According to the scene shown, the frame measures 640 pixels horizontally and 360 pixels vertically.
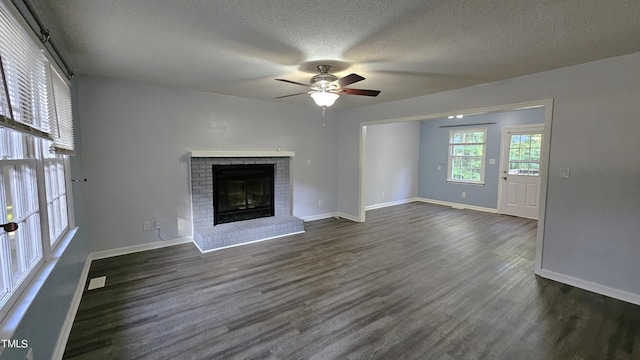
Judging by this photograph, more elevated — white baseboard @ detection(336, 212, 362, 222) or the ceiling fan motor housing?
the ceiling fan motor housing

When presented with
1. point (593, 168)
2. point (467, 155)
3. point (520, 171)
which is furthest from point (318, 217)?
point (520, 171)

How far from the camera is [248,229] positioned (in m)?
4.41

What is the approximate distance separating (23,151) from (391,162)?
6.71m

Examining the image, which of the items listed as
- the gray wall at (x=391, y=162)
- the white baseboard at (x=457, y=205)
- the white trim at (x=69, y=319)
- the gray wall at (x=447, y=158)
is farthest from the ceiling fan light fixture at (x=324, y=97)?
the white baseboard at (x=457, y=205)

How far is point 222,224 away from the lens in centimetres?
464

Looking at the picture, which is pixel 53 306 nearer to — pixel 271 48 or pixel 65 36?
pixel 65 36

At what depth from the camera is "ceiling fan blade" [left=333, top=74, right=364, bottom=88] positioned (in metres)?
2.53

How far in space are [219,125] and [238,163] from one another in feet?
2.25

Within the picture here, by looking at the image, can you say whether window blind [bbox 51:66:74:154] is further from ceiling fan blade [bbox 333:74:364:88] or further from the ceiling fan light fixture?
ceiling fan blade [bbox 333:74:364:88]

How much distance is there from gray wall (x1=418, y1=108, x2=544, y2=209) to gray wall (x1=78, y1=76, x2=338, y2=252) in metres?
4.59

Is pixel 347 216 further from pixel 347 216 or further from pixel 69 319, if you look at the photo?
pixel 69 319

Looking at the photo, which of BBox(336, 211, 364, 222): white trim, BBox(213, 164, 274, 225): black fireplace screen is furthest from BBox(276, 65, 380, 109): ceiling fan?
BBox(336, 211, 364, 222): white trim

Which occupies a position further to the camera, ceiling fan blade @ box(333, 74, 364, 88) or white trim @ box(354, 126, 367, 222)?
white trim @ box(354, 126, 367, 222)

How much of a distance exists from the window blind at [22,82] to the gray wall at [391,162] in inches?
226
